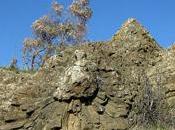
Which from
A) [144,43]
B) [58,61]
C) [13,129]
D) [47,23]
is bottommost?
[13,129]

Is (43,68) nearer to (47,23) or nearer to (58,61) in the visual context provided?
(58,61)

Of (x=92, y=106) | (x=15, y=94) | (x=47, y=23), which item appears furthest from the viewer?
(x=47, y=23)

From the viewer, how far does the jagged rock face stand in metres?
16.7

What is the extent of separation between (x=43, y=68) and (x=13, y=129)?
8.54 feet

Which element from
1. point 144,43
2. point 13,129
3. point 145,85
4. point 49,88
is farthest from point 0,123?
point 144,43

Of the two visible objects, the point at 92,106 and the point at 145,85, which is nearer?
the point at 92,106

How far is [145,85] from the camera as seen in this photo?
747 inches

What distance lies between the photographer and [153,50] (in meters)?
21.1

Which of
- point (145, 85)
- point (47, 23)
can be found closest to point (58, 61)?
point (145, 85)

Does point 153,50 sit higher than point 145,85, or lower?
higher

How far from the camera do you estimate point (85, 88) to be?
55.4ft

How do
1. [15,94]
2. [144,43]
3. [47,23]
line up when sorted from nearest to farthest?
[15,94], [144,43], [47,23]

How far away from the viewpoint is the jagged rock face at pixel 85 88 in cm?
1673

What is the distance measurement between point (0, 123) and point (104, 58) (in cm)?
439
